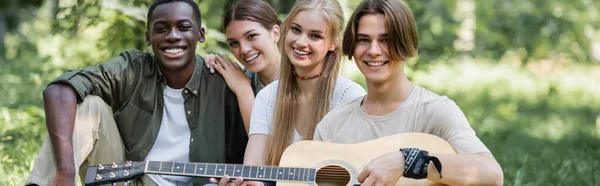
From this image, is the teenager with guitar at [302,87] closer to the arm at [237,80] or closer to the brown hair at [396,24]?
the arm at [237,80]

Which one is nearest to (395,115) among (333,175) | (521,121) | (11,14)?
(333,175)

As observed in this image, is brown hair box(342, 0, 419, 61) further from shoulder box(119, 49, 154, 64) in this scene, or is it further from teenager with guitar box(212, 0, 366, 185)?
shoulder box(119, 49, 154, 64)

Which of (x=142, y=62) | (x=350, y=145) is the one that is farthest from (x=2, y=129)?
(x=350, y=145)

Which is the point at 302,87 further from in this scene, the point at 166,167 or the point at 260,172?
the point at 166,167

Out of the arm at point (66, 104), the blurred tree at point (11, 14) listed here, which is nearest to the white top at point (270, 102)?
the arm at point (66, 104)

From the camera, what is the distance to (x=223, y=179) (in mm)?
3387

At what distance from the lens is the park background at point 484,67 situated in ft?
20.0

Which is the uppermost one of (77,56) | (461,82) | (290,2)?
(290,2)

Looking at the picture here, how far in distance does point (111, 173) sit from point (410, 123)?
4.09ft

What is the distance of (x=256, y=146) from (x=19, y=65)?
8.42m

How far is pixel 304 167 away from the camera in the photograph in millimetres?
3404

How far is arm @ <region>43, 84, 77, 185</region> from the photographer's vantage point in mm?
3656

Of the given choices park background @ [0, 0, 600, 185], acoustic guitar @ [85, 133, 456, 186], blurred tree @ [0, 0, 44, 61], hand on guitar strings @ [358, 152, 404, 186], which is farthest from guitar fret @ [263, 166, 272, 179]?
blurred tree @ [0, 0, 44, 61]

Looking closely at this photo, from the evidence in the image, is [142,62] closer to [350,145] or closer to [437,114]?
[350,145]
